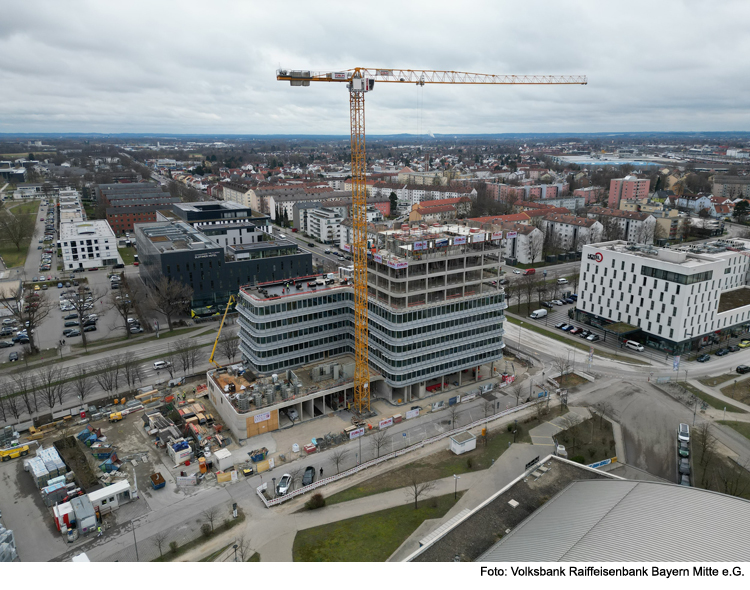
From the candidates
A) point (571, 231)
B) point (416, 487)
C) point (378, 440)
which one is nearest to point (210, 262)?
point (378, 440)

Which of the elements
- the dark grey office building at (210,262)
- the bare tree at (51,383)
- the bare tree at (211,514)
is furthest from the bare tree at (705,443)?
the bare tree at (51,383)

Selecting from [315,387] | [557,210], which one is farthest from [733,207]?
[315,387]

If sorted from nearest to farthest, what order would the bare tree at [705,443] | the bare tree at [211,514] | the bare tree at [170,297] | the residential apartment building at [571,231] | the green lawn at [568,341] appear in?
1. the bare tree at [211,514]
2. the bare tree at [705,443]
3. the green lawn at [568,341]
4. the bare tree at [170,297]
5. the residential apartment building at [571,231]

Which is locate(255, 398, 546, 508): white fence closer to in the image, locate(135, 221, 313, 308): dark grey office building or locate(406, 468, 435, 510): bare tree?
locate(406, 468, 435, 510): bare tree

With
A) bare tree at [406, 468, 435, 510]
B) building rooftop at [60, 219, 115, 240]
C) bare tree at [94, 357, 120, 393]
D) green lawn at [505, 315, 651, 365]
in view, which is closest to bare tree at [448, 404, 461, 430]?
bare tree at [406, 468, 435, 510]

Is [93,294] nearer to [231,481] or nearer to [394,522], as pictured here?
[231,481]

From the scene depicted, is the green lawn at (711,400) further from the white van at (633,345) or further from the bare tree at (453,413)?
the bare tree at (453,413)
